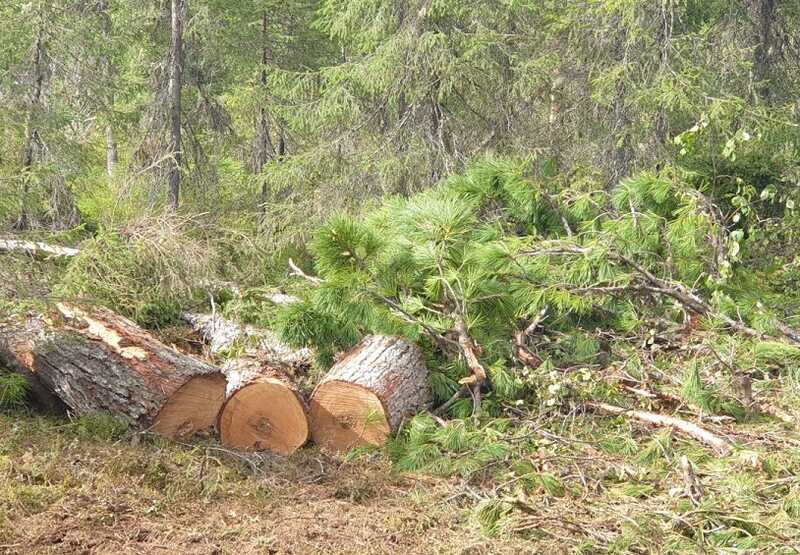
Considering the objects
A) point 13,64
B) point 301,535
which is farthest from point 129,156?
point 301,535

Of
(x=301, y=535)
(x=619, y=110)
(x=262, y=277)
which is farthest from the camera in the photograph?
(x=619, y=110)

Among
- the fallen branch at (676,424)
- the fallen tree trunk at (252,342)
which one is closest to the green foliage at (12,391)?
the fallen tree trunk at (252,342)

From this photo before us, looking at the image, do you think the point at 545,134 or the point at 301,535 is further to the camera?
the point at 545,134

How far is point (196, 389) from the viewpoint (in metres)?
5.25

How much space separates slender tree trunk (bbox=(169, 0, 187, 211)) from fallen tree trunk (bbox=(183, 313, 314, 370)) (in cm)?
378

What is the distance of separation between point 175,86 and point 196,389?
261 inches

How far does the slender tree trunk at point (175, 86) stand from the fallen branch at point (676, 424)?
696 cm

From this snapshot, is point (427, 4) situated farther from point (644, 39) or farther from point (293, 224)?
point (293, 224)

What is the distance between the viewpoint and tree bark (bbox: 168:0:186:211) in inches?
417

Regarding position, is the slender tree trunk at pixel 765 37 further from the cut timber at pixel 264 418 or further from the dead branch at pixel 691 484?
the cut timber at pixel 264 418

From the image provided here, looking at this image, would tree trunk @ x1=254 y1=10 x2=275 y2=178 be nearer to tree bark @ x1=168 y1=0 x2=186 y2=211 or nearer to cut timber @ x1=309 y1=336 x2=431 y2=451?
tree bark @ x1=168 y1=0 x2=186 y2=211

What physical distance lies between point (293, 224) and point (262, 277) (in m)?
2.10

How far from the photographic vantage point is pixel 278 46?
1325cm

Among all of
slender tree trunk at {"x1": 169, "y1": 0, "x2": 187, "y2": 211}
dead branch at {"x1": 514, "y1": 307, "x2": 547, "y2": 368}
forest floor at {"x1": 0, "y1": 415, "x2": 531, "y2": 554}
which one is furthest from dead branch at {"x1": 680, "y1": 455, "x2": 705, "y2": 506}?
slender tree trunk at {"x1": 169, "y1": 0, "x2": 187, "y2": 211}
